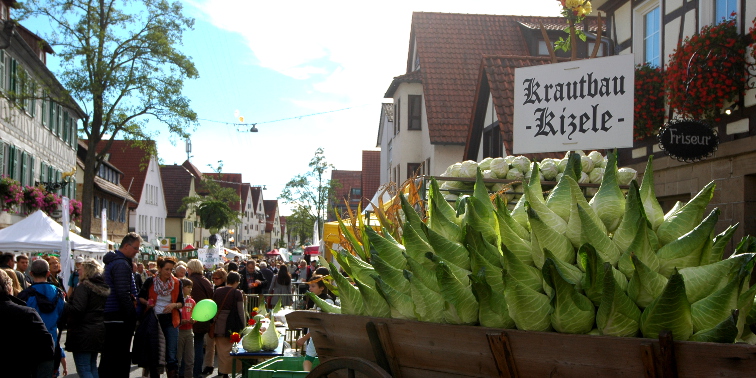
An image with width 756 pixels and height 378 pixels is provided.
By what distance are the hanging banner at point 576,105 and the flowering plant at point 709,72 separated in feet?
12.1

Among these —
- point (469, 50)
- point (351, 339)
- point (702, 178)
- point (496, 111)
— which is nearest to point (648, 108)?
point (702, 178)

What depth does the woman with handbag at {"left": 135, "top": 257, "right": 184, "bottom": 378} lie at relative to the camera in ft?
32.2

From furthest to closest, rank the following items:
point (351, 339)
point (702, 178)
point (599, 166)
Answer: point (702, 178)
point (599, 166)
point (351, 339)

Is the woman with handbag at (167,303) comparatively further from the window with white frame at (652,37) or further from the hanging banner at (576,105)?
the window with white frame at (652,37)

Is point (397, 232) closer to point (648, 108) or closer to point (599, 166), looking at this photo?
point (599, 166)

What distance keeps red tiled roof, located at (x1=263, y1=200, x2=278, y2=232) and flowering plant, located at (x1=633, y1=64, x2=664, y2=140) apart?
12232 cm

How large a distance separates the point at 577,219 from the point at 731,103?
718 centimetres

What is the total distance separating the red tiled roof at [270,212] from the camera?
131 m

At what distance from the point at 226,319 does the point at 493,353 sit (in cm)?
845

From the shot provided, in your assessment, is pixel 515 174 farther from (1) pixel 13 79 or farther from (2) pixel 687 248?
(1) pixel 13 79

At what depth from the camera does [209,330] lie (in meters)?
10.8

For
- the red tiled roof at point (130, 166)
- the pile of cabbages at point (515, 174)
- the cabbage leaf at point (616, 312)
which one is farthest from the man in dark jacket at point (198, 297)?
the red tiled roof at point (130, 166)

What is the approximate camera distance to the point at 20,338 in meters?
6.11

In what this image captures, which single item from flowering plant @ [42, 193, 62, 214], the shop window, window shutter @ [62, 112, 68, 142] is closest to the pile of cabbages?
the shop window
